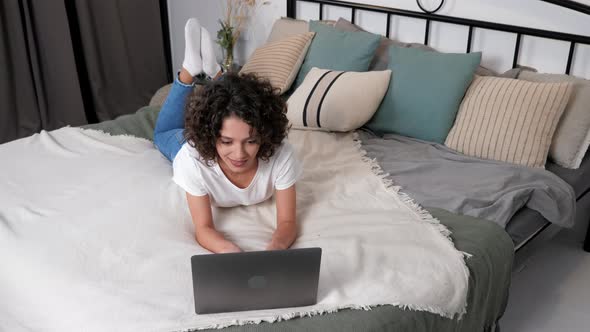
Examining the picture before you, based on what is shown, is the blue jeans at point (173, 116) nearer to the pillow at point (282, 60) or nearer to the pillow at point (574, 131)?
the pillow at point (282, 60)

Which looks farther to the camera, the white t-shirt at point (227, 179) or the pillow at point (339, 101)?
the pillow at point (339, 101)

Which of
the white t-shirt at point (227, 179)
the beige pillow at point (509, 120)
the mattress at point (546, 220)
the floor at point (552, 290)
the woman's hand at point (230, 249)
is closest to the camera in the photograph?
the woman's hand at point (230, 249)

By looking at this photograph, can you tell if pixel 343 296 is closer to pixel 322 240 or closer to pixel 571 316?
pixel 322 240

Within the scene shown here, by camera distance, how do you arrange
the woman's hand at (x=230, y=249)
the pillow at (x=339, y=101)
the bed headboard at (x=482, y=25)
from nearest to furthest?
the woman's hand at (x=230, y=249) < the bed headboard at (x=482, y=25) < the pillow at (x=339, y=101)

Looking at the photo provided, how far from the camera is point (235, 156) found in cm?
146

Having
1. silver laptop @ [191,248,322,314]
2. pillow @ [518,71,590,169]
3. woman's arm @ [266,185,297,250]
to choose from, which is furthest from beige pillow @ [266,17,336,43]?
silver laptop @ [191,248,322,314]

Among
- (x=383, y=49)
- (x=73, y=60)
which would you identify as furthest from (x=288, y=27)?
(x=73, y=60)

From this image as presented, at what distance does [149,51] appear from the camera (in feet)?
12.1

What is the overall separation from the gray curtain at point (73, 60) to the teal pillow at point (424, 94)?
1.79 m

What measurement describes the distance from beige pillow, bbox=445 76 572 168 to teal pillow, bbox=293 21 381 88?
483mm

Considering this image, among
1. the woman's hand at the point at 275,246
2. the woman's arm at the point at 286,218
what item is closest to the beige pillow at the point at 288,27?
the woman's arm at the point at 286,218

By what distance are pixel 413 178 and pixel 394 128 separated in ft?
1.29

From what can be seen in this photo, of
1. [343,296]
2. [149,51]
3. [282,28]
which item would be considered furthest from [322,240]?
[149,51]

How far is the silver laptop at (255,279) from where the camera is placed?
1189 mm
